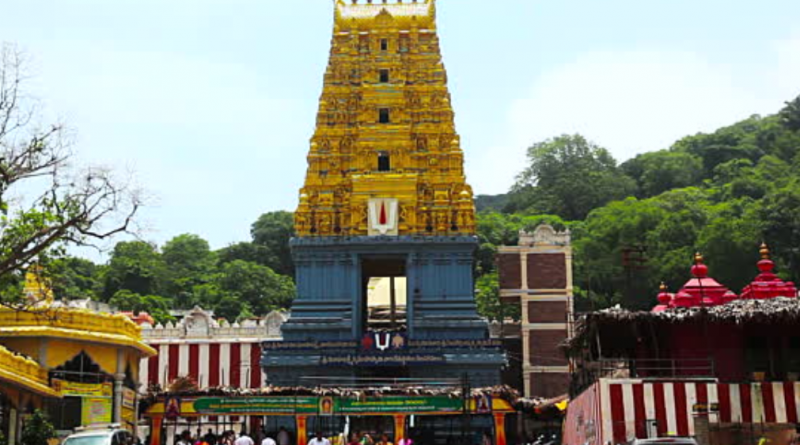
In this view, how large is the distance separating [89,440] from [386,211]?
2270 cm

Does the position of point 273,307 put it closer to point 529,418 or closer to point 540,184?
point 540,184

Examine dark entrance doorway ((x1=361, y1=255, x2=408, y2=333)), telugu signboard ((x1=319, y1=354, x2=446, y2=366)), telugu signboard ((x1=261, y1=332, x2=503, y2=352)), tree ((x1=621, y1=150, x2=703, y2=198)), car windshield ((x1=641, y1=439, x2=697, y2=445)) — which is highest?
tree ((x1=621, y1=150, x2=703, y2=198))

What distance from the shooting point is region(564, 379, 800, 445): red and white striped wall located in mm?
25297

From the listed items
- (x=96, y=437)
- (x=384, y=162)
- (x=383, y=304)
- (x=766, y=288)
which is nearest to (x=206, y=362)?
(x=383, y=304)

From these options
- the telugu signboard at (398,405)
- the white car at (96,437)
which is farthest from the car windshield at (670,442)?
the telugu signboard at (398,405)

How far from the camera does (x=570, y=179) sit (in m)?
96.6

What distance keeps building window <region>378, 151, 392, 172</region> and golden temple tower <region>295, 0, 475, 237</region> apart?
4cm

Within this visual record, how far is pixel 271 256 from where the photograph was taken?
95.7 meters

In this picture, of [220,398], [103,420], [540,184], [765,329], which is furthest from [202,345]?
[540,184]

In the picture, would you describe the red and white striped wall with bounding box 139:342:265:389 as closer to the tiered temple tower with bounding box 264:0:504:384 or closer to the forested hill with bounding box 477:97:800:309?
the tiered temple tower with bounding box 264:0:504:384

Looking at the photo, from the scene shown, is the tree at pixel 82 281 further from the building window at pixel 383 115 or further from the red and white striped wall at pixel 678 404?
the red and white striped wall at pixel 678 404

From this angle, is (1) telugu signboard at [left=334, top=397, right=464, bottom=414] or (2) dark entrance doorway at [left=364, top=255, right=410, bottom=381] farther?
(2) dark entrance doorway at [left=364, top=255, right=410, bottom=381]

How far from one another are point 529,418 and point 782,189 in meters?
27.5

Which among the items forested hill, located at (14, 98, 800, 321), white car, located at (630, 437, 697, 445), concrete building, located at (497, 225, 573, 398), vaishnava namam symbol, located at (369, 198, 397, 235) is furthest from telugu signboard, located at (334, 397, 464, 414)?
forested hill, located at (14, 98, 800, 321)
